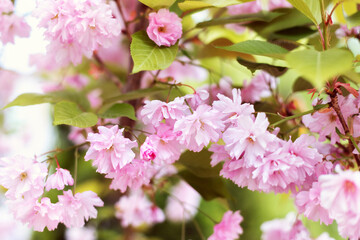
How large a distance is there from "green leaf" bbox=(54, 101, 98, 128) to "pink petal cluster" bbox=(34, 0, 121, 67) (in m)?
0.10

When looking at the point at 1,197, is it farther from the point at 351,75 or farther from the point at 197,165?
the point at 351,75

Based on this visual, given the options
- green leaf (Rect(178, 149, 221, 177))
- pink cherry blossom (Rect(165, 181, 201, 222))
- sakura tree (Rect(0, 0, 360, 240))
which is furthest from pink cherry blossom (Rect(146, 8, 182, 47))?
pink cherry blossom (Rect(165, 181, 201, 222))

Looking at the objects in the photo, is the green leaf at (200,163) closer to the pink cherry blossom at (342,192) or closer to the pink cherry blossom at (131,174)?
the pink cherry blossom at (131,174)

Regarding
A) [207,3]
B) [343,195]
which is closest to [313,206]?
[343,195]

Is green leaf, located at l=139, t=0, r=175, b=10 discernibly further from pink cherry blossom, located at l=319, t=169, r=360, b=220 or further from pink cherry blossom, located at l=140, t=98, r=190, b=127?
pink cherry blossom, located at l=319, t=169, r=360, b=220

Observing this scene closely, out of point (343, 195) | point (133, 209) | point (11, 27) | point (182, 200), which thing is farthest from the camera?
point (182, 200)

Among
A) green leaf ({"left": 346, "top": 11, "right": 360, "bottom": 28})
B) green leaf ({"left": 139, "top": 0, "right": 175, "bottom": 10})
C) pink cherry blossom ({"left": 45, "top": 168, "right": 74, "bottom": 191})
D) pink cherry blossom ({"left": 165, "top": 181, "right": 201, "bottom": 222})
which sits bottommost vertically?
pink cherry blossom ({"left": 165, "top": 181, "right": 201, "bottom": 222})

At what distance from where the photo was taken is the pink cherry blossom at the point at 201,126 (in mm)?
549

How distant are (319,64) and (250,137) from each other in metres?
0.13

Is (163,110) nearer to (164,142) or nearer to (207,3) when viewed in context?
(164,142)

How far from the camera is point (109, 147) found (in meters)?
0.57

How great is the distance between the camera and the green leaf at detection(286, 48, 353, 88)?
0.43 m

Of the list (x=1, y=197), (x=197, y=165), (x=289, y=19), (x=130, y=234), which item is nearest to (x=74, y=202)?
(x=197, y=165)

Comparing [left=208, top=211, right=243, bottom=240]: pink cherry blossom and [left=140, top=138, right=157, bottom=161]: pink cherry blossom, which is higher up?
[left=140, top=138, right=157, bottom=161]: pink cherry blossom
